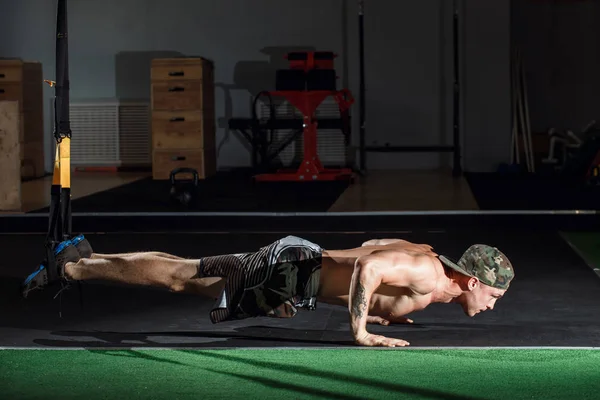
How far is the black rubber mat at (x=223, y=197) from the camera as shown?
10.2 metres

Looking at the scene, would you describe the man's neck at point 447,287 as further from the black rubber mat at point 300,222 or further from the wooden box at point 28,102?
the wooden box at point 28,102

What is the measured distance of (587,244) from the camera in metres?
8.23

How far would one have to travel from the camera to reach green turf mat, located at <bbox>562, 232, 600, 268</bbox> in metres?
7.47

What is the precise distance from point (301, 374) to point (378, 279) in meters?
0.56

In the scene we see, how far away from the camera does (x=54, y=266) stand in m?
5.39

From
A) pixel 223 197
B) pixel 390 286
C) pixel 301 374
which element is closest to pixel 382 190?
pixel 223 197

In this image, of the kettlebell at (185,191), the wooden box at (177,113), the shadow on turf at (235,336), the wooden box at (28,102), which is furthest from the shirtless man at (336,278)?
the wooden box at (28,102)

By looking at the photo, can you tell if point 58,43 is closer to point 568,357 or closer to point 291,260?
point 291,260

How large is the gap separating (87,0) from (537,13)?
575cm

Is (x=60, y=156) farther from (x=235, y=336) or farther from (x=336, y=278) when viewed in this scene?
(x=336, y=278)

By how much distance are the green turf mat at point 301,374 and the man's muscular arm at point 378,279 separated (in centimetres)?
8

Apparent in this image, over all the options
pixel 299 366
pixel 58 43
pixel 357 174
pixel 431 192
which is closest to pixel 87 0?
pixel 357 174

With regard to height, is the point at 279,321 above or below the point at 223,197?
below

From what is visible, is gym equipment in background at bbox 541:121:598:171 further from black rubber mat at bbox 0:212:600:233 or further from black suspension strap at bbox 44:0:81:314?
black suspension strap at bbox 44:0:81:314
